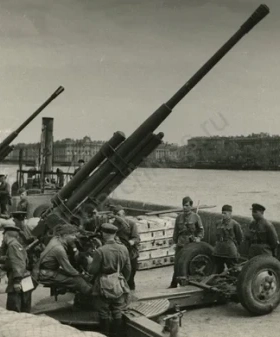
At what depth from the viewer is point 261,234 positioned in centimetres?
757

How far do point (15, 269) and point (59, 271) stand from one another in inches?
20.2

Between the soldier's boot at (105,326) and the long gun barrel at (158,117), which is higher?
the long gun barrel at (158,117)

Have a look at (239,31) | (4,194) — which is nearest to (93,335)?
(239,31)

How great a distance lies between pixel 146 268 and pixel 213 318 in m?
3.24

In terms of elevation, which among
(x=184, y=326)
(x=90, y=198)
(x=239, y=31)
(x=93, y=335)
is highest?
(x=239, y=31)

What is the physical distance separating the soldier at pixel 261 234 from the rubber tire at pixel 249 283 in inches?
17.8

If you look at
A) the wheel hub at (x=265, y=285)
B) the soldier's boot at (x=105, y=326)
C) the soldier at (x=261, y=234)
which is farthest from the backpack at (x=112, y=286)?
the soldier at (x=261, y=234)

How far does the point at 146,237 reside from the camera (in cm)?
1017

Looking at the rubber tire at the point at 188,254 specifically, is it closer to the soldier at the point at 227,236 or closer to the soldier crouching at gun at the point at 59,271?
the soldier at the point at 227,236

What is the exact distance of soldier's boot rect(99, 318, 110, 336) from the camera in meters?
5.76

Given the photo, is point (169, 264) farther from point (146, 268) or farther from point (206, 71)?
point (206, 71)

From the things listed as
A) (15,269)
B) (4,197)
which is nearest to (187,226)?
(15,269)

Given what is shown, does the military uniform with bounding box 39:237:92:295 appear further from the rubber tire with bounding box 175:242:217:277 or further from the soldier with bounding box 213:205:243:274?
the soldier with bounding box 213:205:243:274

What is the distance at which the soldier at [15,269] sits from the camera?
20.3 feet
